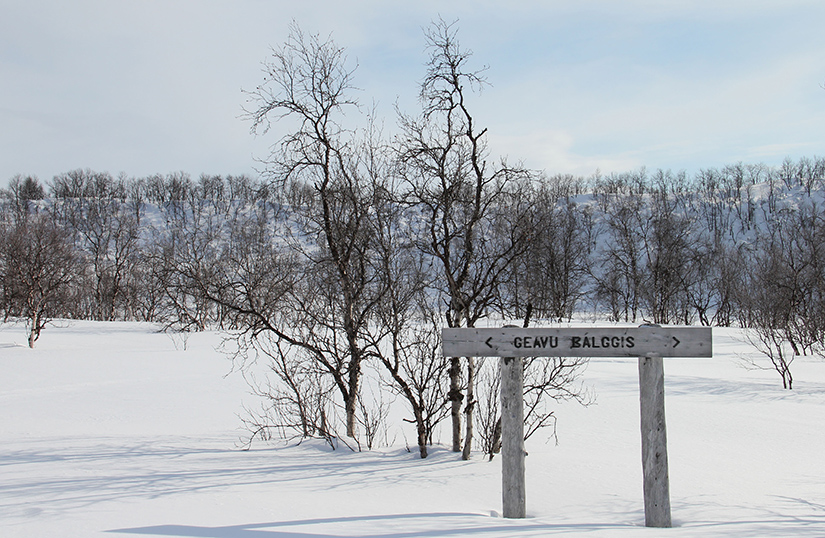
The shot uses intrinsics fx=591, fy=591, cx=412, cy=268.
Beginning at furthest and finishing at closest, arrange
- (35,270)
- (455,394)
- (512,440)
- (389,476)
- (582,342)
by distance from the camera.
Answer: (35,270) < (455,394) < (389,476) < (512,440) < (582,342)

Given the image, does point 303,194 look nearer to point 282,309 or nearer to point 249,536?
point 282,309

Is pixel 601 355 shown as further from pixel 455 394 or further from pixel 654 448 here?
pixel 455 394

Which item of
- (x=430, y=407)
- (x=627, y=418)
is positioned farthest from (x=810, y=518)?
(x=627, y=418)

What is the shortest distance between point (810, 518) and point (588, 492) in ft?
6.72

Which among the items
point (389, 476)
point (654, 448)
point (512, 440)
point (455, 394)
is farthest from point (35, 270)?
point (654, 448)

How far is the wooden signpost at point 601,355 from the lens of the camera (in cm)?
497

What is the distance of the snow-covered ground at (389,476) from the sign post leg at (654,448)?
253mm

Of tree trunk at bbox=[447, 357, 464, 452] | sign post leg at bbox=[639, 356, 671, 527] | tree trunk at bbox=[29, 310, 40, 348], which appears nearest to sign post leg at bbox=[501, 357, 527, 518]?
sign post leg at bbox=[639, 356, 671, 527]

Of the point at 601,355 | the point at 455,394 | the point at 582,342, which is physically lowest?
the point at 455,394

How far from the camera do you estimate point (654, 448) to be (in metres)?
5.02

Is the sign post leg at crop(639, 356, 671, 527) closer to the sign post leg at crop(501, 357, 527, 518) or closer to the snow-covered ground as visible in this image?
the snow-covered ground

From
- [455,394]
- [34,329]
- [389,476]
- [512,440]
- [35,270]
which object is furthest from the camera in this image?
[35,270]

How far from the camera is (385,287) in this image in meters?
8.80

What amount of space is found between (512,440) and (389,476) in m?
2.08
